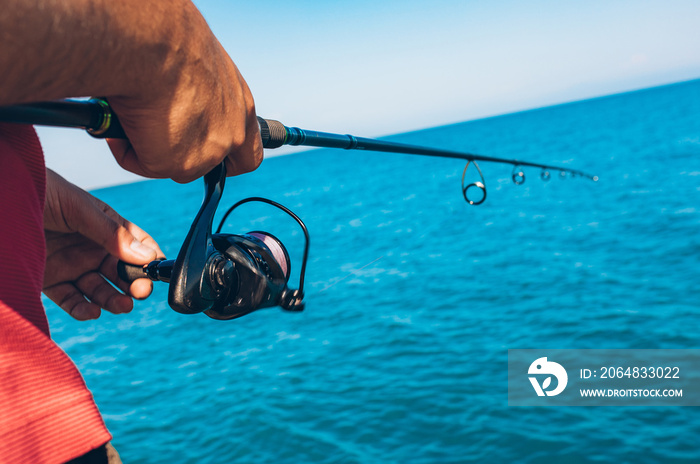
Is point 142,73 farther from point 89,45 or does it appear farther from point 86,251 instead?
point 86,251

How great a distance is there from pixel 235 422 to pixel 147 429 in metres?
1.82

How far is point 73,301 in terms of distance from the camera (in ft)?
6.58

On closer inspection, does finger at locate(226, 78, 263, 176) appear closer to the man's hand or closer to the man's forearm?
the man's forearm

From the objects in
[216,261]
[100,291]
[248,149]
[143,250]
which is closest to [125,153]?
[248,149]

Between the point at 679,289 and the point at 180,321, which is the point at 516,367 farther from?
the point at 180,321

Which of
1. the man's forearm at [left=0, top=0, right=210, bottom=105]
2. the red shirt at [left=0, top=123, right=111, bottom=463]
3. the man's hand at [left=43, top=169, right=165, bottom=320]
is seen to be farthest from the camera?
the man's hand at [left=43, top=169, right=165, bottom=320]

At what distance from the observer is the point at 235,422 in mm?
9992

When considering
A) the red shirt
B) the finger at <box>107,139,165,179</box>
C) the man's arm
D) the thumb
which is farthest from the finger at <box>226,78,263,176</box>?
the thumb

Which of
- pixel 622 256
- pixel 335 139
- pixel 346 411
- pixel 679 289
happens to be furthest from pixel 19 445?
pixel 622 256

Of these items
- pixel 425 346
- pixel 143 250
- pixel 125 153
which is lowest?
pixel 425 346

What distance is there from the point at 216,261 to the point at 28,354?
2.18 ft

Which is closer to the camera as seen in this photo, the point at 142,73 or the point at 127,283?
the point at 142,73

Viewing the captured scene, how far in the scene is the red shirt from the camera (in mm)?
977

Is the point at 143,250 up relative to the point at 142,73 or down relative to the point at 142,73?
down
